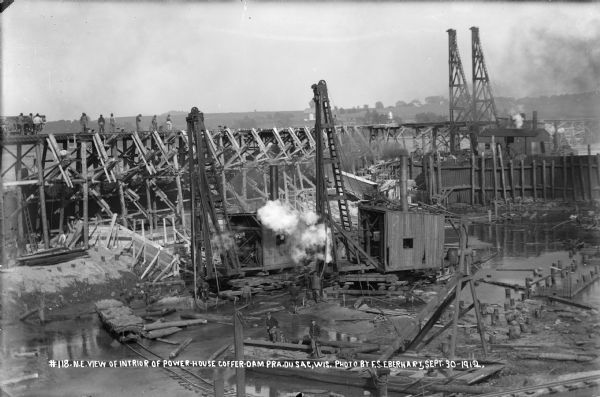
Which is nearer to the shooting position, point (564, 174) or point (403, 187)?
point (403, 187)

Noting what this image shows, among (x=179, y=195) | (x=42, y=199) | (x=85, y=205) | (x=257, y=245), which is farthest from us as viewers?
(x=179, y=195)

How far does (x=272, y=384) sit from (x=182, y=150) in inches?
970

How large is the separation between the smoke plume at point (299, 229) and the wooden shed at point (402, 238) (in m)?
1.82

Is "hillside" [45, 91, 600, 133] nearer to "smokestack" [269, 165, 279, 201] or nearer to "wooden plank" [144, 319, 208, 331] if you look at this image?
"smokestack" [269, 165, 279, 201]

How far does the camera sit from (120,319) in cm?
2172

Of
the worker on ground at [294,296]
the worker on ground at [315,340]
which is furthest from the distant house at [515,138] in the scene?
the worker on ground at [315,340]

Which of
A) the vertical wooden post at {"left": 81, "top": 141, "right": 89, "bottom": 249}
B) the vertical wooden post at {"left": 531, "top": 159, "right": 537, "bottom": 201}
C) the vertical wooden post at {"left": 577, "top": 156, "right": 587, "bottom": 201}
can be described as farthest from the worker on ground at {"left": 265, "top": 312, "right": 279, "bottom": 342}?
the vertical wooden post at {"left": 577, "top": 156, "right": 587, "bottom": 201}

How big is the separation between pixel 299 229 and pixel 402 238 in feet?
14.0

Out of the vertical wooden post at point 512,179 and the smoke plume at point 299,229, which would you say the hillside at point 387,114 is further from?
the smoke plume at point 299,229

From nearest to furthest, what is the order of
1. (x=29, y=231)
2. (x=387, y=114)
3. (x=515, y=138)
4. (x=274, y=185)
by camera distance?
(x=274, y=185) < (x=29, y=231) < (x=515, y=138) < (x=387, y=114)

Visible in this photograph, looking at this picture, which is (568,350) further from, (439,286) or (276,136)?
(276,136)

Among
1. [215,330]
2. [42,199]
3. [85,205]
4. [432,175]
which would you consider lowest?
[215,330]

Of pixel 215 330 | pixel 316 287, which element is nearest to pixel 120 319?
pixel 215 330

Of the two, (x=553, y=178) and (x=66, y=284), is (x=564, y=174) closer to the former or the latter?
(x=553, y=178)
